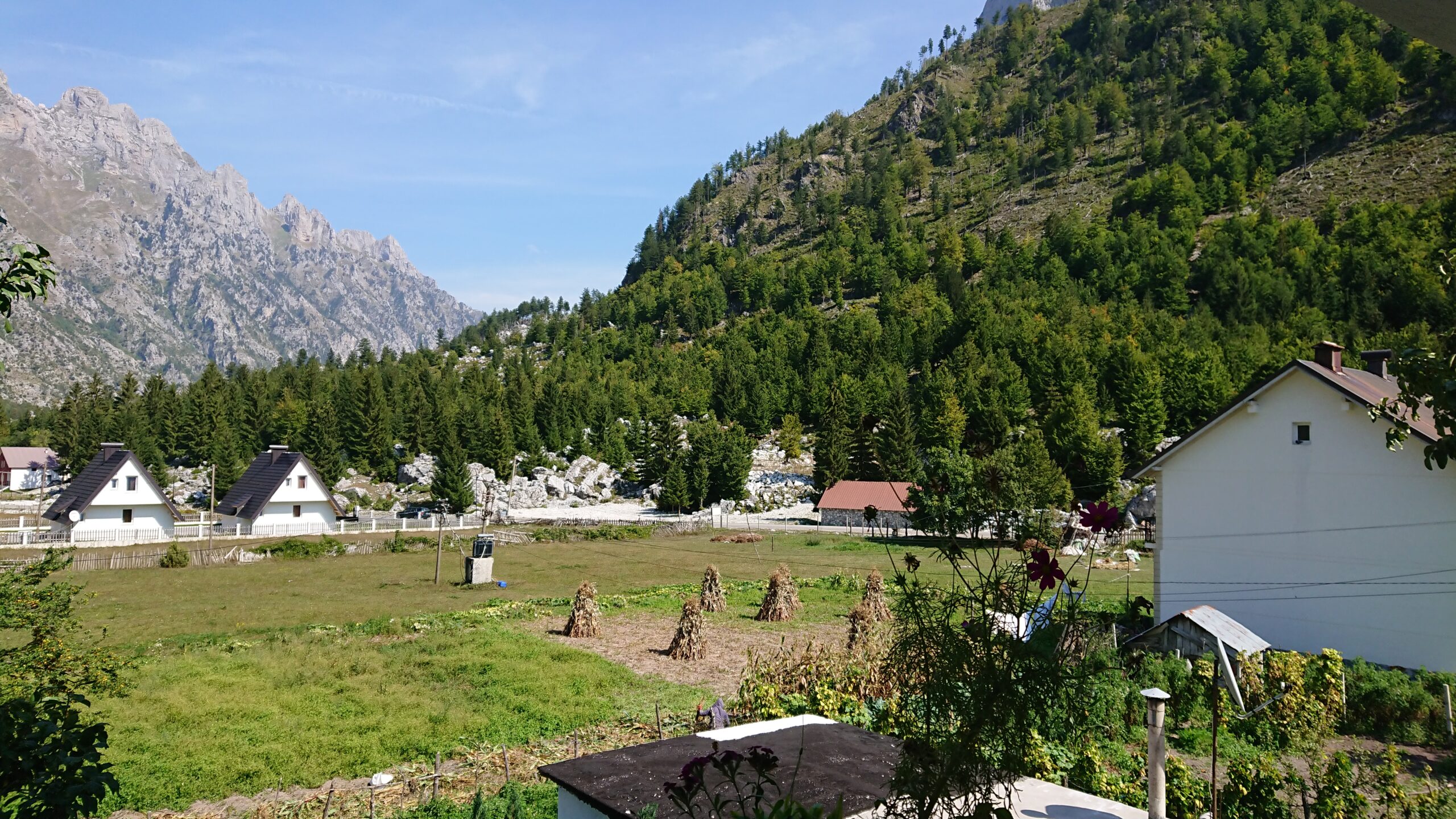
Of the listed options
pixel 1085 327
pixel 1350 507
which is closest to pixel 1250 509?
pixel 1350 507

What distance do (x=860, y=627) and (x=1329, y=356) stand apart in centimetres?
1363

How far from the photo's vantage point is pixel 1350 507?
62.5 feet

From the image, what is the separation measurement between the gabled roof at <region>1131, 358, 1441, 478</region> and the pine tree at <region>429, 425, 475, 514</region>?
61.8m

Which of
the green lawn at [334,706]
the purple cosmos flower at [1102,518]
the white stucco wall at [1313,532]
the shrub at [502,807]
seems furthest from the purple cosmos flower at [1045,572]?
the white stucco wall at [1313,532]

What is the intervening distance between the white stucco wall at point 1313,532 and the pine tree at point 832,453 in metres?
58.1

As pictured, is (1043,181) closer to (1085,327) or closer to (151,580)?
(1085,327)

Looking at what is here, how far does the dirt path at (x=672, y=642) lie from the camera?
61.9 ft

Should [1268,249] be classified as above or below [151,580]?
above

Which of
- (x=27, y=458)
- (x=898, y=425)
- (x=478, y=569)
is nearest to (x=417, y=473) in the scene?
(x=898, y=425)

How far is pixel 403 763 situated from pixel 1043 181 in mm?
208621

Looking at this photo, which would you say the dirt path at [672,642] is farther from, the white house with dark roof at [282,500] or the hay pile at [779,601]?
the white house with dark roof at [282,500]

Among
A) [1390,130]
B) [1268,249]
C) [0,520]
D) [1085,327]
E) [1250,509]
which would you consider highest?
[1390,130]

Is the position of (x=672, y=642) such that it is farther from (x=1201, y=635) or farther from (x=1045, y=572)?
(x=1045, y=572)

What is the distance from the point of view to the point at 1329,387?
1938cm
